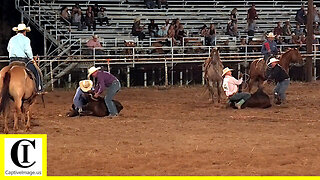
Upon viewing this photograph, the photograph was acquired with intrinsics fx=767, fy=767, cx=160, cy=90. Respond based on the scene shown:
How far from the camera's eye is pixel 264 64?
69.1ft

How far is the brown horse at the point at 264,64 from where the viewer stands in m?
20.5

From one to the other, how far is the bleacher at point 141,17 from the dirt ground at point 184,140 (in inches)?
311

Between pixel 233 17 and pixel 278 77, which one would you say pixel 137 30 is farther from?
pixel 278 77

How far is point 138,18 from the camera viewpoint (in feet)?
98.0

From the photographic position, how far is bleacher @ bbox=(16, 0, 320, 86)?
2887 centimetres

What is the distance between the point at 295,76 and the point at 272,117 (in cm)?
1387

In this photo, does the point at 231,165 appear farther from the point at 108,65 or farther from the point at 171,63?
the point at 171,63

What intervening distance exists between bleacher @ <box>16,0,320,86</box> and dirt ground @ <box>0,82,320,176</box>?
7896 millimetres

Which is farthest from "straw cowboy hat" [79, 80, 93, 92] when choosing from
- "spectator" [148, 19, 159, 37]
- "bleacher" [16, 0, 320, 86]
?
"spectator" [148, 19, 159, 37]

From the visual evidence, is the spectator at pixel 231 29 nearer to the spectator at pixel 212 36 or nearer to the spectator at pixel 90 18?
the spectator at pixel 212 36

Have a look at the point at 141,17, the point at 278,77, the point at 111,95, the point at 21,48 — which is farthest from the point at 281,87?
the point at 141,17

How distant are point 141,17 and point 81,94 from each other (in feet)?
51.4

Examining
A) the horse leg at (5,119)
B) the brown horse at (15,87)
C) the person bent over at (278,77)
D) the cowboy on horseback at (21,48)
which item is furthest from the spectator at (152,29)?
the horse leg at (5,119)

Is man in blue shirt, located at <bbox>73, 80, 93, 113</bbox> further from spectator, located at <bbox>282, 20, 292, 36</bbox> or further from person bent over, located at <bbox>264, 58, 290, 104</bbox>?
spectator, located at <bbox>282, 20, 292, 36</bbox>
